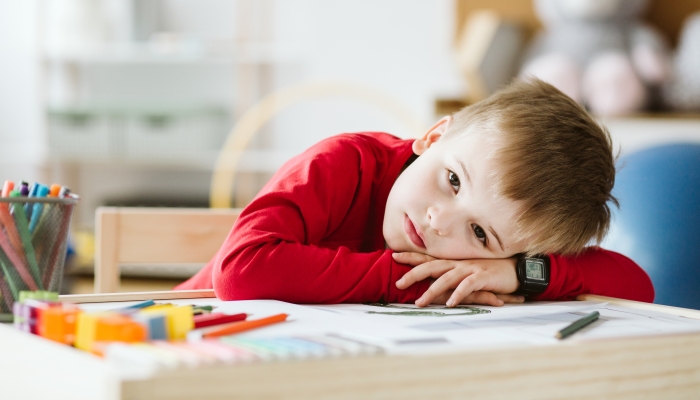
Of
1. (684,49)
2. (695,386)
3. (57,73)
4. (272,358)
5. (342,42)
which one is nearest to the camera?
(272,358)

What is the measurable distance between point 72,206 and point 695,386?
45 centimetres

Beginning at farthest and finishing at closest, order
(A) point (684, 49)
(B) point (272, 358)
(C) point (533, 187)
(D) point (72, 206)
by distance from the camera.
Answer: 1. (A) point (684, 49)
2. (C) point (533, 187)
3. (D) point (72, 206)
4. (B) point (272, 358)

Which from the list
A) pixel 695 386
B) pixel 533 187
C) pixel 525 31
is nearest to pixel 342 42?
pixel 525 31

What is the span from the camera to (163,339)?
1.44ft

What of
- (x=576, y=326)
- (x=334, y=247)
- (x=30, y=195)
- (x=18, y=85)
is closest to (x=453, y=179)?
(x=334, y=247)

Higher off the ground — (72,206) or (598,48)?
(598,48)

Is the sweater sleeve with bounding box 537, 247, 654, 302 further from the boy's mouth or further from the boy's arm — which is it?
the boy's mouth

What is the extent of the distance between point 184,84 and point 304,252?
7.72ft

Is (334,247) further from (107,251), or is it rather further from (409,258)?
(107,251)

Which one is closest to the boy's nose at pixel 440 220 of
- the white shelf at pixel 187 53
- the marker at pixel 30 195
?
the marker at pixel 30 195

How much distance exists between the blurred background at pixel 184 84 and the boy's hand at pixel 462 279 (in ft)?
5.15

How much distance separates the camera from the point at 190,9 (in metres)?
2.90

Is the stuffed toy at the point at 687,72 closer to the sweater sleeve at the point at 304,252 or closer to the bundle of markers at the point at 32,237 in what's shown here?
the sweater sleeve at the point at 304,252

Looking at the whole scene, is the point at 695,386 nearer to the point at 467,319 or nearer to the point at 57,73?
the point at 467,319
